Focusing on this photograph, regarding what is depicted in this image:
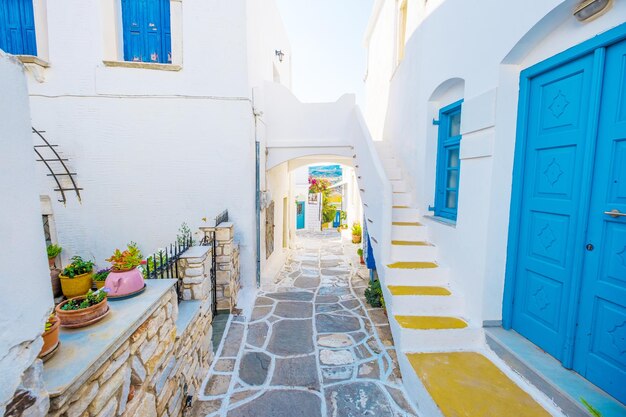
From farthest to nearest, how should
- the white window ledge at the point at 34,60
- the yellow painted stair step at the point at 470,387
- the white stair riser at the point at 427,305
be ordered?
the white window ledge at the point at 34,60 < the white stair riser at the point at 427,305 < the yellow painted stair step at the point at 470,387

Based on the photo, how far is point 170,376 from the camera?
7.63 ft

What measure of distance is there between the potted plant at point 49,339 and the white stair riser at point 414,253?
138 inches

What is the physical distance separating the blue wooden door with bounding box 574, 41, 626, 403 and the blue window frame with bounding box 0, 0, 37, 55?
8348 mm

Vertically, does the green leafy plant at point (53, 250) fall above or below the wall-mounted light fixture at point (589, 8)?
below

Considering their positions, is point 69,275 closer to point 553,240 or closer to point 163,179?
point 163,179

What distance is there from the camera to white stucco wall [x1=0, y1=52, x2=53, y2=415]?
91cm

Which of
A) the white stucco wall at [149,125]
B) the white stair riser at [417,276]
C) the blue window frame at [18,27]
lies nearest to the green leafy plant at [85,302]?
the white stair riser at [417,276]

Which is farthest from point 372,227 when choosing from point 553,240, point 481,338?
point 553,240

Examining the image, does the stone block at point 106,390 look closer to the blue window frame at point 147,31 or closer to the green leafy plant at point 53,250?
the green leafy plant at point 53,250

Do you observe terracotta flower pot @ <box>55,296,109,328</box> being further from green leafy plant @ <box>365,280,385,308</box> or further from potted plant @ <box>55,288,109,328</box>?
green leafy plant @ <box>365,280,385,308</box>

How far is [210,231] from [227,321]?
4.63 ft

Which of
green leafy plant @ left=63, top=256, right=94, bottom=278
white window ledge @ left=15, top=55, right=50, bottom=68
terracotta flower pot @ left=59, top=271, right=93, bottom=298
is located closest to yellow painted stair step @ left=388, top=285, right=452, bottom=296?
green leafy plant @ left=63, top=256, right=94, bottom=278

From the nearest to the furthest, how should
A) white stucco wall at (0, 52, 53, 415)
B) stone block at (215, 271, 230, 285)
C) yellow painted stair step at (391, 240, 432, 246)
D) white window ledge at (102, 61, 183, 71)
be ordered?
white stucco wall at (0, 52, 53, 415) → yellow painted stair step at (391, 240, 432, 246) → stone block at (215, 271, 230, 285) → white window ledge at (102, 61, 183, 71)

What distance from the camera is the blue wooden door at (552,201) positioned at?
7.58 ft
